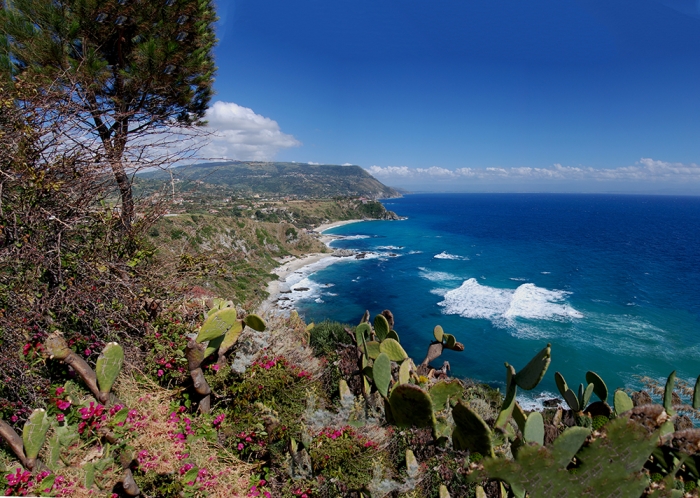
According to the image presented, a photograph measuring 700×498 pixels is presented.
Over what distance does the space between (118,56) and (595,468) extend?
6410 millimetres

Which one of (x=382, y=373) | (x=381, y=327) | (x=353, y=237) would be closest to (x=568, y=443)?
(x=382, y=373)

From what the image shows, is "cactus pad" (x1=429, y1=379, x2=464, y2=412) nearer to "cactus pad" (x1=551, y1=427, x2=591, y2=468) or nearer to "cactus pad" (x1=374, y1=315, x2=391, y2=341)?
"cactus pad" (x1=374, y1=315, x2=391, y2=341)

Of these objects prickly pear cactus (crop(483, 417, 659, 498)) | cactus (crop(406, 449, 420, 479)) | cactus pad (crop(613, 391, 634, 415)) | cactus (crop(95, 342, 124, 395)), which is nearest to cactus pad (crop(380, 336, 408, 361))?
cactus (crop(406, 449, 420, 479))

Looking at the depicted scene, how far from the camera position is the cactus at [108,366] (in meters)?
3.02

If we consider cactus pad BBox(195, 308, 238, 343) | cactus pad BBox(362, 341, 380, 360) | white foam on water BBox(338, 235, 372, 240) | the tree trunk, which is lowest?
white foam on water BBox(338, 235, 372, 240)

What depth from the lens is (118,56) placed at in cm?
488

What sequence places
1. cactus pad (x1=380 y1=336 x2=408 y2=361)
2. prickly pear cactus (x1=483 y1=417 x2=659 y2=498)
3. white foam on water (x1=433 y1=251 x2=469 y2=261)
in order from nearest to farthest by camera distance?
1. prickly pear cactus (x1=483 y1=417 x2=659 y2=498)
2. cactus pad (x1=380 y1=336 x2=408 y2=361)
3. white foam on water (x1=433 y1=251 x2=469 y2=261)

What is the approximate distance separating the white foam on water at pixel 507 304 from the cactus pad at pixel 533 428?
→ 2525 cm

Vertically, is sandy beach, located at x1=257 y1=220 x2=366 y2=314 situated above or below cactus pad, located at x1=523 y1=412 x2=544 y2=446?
below

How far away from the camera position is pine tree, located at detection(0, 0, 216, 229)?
3938mm

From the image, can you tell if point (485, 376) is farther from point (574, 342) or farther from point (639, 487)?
point (639, 487)

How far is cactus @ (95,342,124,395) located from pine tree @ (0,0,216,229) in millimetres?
1392

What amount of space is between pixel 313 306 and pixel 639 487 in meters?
30.0

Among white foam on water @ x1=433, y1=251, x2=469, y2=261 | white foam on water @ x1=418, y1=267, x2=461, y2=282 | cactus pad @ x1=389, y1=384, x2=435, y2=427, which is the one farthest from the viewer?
white foam on water @ x1=433, y1=251, x2=469, y2=261
